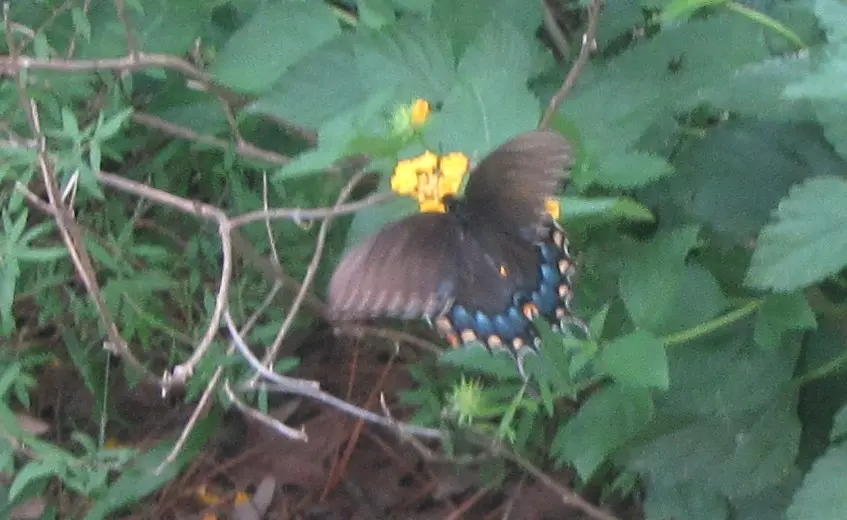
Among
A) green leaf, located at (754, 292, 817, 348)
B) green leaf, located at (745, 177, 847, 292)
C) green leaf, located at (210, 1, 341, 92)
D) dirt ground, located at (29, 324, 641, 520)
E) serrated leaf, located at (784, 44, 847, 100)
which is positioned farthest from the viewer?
dirt ground, located at (29, 324, 641, 520)

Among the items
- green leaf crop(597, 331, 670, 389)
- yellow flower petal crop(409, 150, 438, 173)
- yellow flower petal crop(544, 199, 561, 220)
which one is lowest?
green leaf crop(597, 331, 670, 389)

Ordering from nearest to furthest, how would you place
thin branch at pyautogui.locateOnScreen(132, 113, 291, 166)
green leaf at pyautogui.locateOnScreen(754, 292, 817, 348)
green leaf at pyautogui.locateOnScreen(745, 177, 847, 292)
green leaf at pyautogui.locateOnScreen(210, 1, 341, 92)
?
green leaf at pyautogui.locateOnScreen(745, 177, 847, 292)
green leaf at pyautogui.locateOnScreen(754, 292, 817, 348)
green leaf at pyautogui.locateOnScreen(210, 1, 341, 92)
thin branch at pyautogui.locateOnScreen(132, 113, 291, 166)

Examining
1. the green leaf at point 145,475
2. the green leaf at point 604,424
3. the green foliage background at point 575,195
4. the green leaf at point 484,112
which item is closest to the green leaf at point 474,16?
the green foliage background at point 575,195

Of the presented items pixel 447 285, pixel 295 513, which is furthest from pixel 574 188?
pixel 295 513

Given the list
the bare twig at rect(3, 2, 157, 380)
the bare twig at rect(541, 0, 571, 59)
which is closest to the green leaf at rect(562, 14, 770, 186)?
the bare twig at rect(541, 0, 571, 59)

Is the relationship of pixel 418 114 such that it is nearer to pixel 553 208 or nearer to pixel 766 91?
pixel 553 208

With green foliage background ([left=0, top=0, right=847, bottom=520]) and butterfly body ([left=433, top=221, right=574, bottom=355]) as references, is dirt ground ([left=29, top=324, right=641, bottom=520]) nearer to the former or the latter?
green foliage background ([left=0, top=0, right=847, bottom=520])

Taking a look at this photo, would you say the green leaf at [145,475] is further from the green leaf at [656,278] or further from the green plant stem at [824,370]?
the green plant stem at [824,370]
